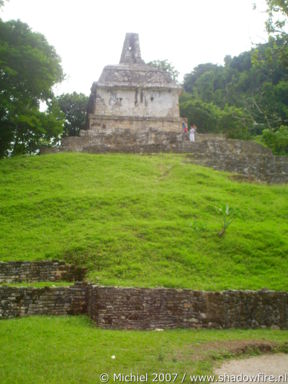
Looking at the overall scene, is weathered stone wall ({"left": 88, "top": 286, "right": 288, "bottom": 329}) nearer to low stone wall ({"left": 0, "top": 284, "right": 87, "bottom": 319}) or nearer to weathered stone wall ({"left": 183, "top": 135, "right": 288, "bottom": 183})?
low stone wall ({"left": 0, "top": 284, "right": 87, "bottom": 319})

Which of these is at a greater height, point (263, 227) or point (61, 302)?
point (263, 227)

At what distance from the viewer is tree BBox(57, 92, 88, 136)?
1602 inches

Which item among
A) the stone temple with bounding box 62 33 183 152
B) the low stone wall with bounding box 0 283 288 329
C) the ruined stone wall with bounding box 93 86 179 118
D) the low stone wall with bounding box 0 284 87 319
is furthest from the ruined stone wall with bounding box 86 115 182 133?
the low stone wall with bounding box 0 283 288 329

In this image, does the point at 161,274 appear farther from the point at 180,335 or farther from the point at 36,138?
the point at 36,138

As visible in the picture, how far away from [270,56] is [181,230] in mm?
5416

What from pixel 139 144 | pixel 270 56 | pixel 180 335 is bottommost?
pixel 180 335

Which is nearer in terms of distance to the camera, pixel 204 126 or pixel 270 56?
pixel 270 56

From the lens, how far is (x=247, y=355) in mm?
8375

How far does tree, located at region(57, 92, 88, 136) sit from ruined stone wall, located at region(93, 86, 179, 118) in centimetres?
934

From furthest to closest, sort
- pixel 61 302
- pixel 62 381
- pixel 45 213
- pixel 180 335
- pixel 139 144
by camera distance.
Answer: pixel 139 144 → pixel 45 213 → pixel 61 302 → pixel 180 335 → pixel 62 381

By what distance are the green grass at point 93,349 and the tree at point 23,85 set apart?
16.8 meters

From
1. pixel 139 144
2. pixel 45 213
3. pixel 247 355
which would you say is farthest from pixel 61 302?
pixel 139 144

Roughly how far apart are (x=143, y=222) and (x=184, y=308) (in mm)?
4759

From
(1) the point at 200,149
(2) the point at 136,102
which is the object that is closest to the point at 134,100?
(2) the point at 136,102
